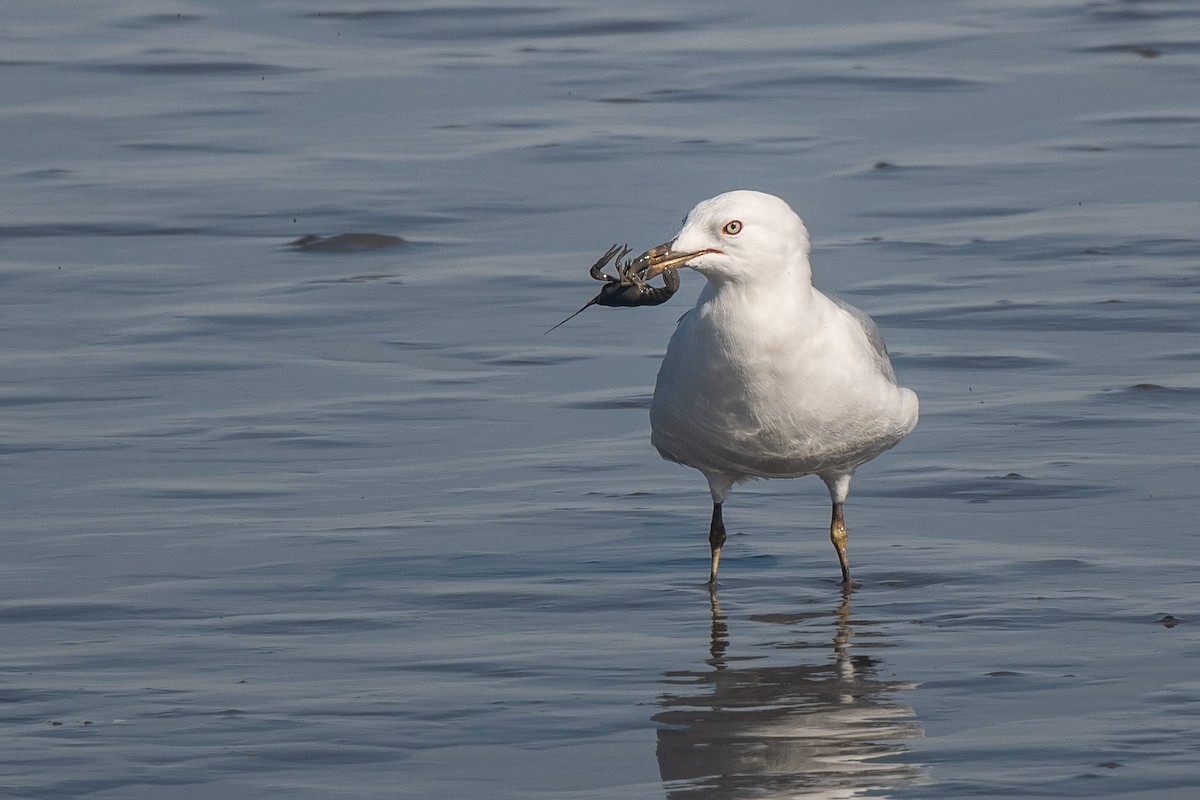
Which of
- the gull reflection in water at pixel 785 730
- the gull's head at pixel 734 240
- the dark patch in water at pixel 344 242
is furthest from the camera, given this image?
the dark patch in water at pixel 344 242

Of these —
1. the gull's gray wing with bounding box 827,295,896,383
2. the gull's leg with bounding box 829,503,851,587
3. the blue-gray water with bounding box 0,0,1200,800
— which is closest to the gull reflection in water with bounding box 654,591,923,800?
the blue-gray water with bounding box 0,0,1200,800

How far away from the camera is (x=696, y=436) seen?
25.6ft

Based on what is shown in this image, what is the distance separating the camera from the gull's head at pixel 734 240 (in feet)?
23.5

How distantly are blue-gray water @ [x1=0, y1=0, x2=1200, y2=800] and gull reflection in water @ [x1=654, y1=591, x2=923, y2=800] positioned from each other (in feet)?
0.06

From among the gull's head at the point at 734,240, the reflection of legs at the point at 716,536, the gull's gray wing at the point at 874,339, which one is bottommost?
the reflection of legs at the point at 716,536

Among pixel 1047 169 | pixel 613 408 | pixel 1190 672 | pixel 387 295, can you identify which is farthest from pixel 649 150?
pixel 1190 672

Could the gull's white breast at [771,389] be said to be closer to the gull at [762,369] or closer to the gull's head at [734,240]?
the gull at [762,369]

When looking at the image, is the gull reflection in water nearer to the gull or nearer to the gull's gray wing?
the gull

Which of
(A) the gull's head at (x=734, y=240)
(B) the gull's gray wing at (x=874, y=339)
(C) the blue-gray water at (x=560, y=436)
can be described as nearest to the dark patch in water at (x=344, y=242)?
(C) the blue-gray water at (x=560, y=436)

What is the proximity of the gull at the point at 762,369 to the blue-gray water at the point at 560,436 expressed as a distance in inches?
18.3

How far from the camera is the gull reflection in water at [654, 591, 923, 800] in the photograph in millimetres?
5871

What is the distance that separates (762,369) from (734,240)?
507 millimetres

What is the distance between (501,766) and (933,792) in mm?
1153

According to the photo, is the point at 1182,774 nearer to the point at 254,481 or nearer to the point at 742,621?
the point at 742,621
